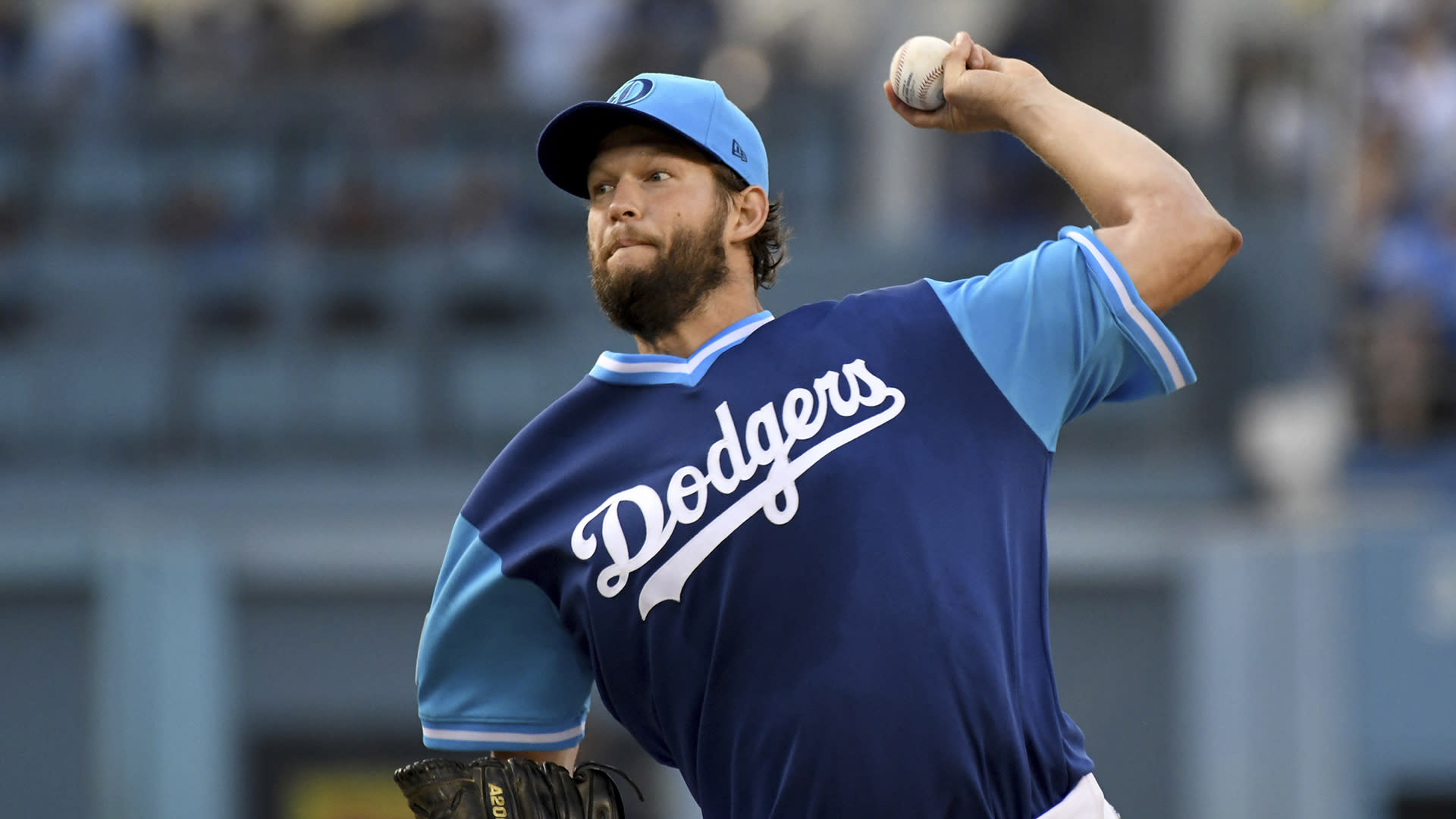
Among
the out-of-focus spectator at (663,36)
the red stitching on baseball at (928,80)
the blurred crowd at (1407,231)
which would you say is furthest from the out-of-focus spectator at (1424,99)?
the red stitching on baseball at (928,80)

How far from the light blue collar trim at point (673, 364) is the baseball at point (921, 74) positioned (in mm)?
415

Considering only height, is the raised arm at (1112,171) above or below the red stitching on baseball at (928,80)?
below

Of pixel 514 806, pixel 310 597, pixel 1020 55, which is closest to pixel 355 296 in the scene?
pixel 310 597

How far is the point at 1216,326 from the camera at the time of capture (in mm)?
9664

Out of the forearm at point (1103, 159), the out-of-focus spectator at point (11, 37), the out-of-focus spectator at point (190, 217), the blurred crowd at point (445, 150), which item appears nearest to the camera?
the forearm at point (1103, 159)

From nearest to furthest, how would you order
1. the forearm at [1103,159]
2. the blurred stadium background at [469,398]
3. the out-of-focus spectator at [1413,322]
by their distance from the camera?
the forearm at [1103,159]
the out-of-focus spectator at [1413,322]
the blurred stadium background at [469,398]

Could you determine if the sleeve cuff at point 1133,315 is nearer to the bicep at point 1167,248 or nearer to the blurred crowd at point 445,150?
the bicep at point 1167,248

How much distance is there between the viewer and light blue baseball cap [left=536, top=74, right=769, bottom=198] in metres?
2.75

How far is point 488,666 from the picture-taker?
9.25 feet

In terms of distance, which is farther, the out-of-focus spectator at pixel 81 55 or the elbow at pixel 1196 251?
the out-of-focus spectator at pixel 81 55

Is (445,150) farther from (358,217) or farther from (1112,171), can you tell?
(1112,171)

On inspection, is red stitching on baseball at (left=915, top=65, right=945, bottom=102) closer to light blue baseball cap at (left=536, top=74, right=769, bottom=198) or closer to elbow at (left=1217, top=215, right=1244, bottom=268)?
light blue baseball cap at (left=536, top=74, right=769, bottom=198)

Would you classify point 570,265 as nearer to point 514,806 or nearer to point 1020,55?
point 1020,55

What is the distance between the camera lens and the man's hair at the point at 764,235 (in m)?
2.83
